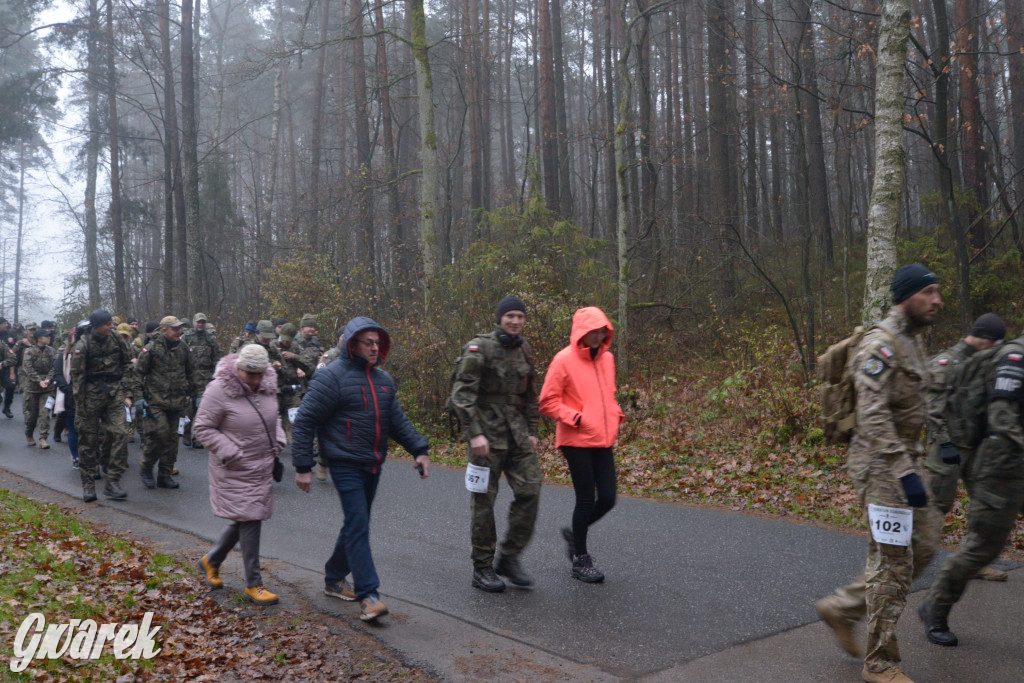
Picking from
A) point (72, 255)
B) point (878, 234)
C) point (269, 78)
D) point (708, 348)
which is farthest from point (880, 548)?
point (72, 255)

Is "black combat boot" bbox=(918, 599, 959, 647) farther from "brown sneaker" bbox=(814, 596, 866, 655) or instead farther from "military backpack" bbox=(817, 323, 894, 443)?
"military backpack" bbox=(817, 323, 894, 443)

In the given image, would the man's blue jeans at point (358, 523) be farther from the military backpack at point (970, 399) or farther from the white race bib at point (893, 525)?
the military backpack at point (970, 399)

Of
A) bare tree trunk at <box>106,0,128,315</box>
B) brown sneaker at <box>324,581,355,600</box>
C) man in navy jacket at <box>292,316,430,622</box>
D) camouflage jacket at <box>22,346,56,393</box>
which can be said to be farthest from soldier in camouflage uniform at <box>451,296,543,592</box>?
bare tree trunk at <box>106,0,128,315</box>

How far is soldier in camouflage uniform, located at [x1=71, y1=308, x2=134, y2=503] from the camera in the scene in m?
10.8

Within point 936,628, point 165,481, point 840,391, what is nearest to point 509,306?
point 840,391

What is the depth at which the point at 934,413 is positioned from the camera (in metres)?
6.43

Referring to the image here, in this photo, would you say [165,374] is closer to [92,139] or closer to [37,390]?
[37,390]

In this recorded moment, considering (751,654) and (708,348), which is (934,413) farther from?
(708,348)

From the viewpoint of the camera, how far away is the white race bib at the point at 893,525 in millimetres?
4516

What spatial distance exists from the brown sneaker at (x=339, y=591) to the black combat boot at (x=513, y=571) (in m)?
1.11

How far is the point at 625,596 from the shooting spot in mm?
6473

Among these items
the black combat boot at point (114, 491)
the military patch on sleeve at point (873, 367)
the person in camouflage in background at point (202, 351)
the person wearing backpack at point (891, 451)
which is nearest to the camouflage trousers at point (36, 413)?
the person in camouflage in background at point (202, 351)

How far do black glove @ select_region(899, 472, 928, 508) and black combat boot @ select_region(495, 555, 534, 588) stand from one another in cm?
304

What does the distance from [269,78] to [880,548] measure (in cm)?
5165
